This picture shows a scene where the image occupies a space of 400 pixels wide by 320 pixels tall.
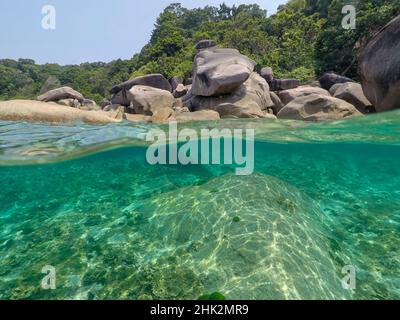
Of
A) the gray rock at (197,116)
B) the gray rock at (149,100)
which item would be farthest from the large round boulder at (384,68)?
the gray rock at (149,100)

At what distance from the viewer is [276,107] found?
20047mm

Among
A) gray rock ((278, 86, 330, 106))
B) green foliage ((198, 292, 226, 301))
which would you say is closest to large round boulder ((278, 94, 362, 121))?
gray rock ((278, 86, 330, 106))

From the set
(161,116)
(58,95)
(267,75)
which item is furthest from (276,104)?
(58,95)

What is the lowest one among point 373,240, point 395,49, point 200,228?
point 373,240

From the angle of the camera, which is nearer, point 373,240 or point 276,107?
point 373,240

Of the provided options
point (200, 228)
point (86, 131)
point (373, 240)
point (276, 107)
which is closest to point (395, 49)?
point (276, 107)

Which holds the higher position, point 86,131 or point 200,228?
point 86,131

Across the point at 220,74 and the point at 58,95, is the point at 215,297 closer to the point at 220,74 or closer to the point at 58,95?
the point at 220,74

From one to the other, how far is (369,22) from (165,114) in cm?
2120

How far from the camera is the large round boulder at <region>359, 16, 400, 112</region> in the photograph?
43.3ft

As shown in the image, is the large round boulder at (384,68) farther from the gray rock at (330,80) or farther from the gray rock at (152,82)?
the gray rock at (152,82)

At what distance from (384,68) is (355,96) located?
3.36m

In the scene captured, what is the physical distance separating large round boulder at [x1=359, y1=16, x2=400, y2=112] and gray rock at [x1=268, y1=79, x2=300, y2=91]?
10051 millimetres
